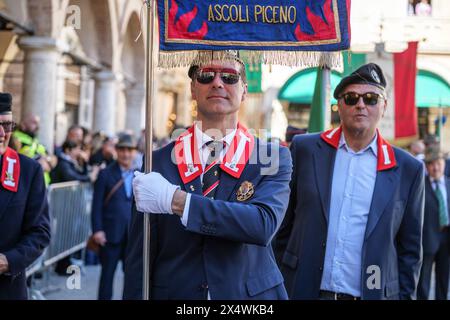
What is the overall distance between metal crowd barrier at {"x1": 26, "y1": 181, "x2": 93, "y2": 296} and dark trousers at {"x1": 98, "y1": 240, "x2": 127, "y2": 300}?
0.89 metres

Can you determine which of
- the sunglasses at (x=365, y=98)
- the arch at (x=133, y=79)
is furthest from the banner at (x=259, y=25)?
the arch at (x=133, y=79)

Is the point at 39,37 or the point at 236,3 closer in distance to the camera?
the point at 236,3

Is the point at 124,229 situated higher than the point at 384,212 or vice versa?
the point at 384,212

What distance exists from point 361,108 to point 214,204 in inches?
68.7

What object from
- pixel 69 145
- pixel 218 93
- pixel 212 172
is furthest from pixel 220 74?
pixel 69 145

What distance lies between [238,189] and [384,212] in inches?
56.5

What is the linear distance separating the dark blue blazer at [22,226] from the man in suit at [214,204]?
111 cm

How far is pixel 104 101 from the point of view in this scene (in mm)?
19656

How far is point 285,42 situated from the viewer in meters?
3.53

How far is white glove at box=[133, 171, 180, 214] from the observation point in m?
3.12

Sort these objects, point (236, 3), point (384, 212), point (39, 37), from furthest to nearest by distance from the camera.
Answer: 1. point (39, 37)
2. point (384, 212)
3. point (236, 3)

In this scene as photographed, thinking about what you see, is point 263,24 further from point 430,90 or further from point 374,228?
point 430,90

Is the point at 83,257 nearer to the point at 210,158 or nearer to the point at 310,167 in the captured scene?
the point at 310,167
